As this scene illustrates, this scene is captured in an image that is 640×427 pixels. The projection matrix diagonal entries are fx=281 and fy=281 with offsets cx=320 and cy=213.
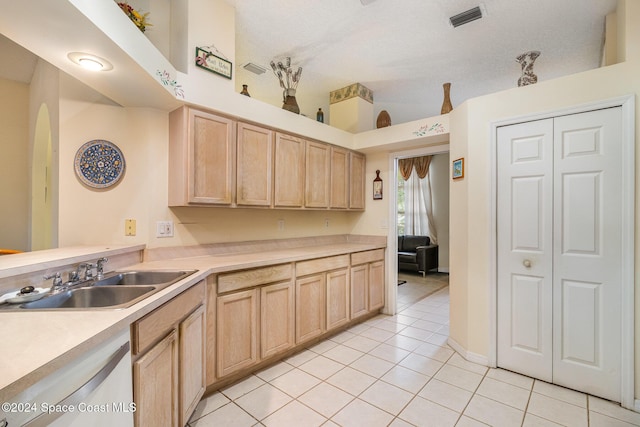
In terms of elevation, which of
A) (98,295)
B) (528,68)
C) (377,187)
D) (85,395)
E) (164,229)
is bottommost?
(85,395)

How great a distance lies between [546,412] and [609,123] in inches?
80.1

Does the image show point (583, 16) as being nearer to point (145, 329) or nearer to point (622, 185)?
point (622, 185)

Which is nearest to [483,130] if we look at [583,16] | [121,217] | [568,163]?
[568,163]

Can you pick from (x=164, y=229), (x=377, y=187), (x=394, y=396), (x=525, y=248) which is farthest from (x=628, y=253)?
(x=164, y=229)

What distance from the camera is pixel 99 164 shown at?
2109 mm

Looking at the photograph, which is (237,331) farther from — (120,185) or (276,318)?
(120,185)

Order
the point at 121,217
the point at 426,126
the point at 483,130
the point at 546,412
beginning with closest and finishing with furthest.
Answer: the point at 546,412 < the point at 121,217 < the point at 483,130 < the point at 426,126

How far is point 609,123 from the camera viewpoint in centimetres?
199

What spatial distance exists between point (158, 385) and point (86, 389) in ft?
1.81

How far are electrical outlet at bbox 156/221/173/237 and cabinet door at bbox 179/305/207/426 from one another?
796mm

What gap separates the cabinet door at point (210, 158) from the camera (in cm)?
221

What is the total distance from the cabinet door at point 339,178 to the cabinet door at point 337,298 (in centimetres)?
87

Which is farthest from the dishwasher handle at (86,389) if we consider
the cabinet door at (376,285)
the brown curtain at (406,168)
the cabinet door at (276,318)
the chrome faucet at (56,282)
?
the brown curtain at (406,168)

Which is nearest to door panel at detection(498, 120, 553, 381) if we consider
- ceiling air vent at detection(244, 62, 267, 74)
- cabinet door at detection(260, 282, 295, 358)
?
cabinet door at detection(260, 282, 295, 358)
